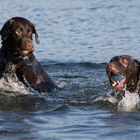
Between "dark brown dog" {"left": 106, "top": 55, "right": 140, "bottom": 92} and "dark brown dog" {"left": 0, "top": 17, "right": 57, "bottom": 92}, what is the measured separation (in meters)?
1.86

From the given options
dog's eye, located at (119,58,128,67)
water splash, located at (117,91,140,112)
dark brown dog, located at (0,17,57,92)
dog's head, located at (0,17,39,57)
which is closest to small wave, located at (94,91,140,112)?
water splash, located at (117,91,140,112)

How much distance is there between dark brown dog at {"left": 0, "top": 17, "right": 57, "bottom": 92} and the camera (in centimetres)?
1134

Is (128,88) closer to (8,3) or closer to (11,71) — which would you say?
(11,71)

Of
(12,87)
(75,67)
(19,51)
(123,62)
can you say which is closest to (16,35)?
(19,51)

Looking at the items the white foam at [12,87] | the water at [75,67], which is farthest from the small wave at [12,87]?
the water at [75,67]

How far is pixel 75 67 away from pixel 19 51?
3.41m

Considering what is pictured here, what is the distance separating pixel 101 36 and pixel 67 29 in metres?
1.71

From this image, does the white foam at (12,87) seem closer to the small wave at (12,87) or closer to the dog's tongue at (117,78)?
the small wave at (12,87)

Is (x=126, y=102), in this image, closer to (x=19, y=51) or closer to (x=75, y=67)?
(x=19, y=51)

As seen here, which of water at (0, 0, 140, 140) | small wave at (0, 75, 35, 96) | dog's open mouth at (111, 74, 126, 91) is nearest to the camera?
water at (0, 0, 140, 140)

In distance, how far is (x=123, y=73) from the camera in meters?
10.2

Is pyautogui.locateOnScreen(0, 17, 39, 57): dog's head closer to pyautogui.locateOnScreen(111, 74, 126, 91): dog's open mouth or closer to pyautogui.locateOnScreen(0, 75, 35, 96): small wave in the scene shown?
pyautogui.locateOnScreen(0, 75, 35, 96): small wave

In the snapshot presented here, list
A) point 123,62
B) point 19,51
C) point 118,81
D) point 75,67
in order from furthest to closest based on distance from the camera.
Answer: point 75,67 → point 19,51 → point 123,62 → point 118,81

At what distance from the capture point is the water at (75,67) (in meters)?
8.64
